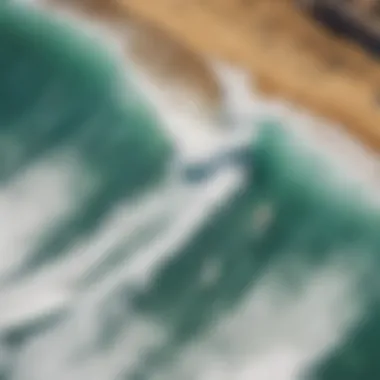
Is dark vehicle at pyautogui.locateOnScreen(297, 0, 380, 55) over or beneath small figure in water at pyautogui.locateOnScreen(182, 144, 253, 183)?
over

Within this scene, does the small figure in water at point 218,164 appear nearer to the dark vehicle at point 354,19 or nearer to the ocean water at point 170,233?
the ocean water at point 170,233

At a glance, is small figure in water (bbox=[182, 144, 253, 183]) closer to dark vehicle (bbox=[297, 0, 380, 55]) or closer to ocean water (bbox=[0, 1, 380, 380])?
ocean water (bbox=[0, 1, 380, 380])

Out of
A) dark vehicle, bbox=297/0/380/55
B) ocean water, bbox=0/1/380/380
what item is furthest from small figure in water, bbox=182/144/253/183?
dark vehicle, bbox=297/0/380/55

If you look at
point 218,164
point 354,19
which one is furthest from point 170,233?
point 354,19

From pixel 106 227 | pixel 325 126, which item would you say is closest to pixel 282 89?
pixel 325 126

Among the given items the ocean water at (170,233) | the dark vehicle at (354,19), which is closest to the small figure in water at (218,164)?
the ocean water at (170,233)

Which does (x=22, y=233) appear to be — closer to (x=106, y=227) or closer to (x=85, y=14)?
(x=106, y=227)
